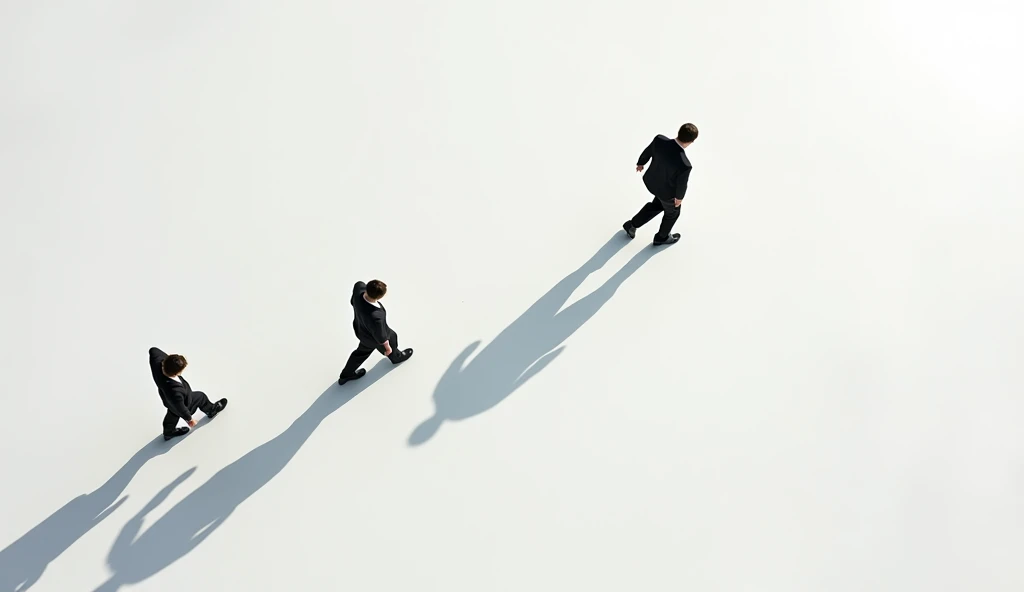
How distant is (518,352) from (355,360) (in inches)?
55.5

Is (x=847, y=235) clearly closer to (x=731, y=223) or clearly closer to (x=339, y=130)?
(x=731, y=223)

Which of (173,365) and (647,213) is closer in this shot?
(173,365)

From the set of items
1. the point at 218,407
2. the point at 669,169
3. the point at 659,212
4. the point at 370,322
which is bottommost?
the point at 659,212

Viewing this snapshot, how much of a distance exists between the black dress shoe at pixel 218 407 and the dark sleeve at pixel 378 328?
165cm

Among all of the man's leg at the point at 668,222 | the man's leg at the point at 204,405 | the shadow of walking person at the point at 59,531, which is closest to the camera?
the shadow of walking person at the point at 59,531

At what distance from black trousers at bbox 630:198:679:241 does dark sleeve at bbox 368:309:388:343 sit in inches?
103

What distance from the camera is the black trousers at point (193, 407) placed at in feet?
14.9

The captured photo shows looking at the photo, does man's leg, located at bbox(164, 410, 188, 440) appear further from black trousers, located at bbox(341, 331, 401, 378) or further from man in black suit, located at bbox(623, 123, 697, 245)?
man in black suit, located at bbox(623, 123, 697, 245)

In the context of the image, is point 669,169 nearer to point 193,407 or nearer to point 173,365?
point 173,365

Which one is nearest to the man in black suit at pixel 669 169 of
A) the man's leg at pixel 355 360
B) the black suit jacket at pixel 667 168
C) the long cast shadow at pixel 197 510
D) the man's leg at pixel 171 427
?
the black suit jacket at pixel 667 168

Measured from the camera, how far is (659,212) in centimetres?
561

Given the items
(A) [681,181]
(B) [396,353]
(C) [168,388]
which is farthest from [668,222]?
(C) [168,388]

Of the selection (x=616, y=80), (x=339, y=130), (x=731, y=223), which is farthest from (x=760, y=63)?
(x=339, y=130)

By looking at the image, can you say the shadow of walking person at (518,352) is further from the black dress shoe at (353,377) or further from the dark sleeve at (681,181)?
the dark sleeve at (681,181)
